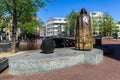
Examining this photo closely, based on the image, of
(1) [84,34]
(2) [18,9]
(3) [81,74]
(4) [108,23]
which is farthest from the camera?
(4) [108,23]

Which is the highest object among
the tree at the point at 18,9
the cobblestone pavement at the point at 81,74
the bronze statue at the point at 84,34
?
the tree at the point at 18,9

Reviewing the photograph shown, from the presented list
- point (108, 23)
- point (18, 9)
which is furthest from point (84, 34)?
point (108, 23)

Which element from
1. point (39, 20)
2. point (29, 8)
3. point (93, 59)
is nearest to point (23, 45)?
point (39, 20)

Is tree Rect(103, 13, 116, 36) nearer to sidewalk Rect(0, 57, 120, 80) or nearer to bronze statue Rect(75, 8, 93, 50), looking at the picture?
bronze statue Rect(75, 8, 93, 50)

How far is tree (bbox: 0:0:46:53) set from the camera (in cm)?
2133

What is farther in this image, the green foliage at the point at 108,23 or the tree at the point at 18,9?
the green foliage at the point at 108,23

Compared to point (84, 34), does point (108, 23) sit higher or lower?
→ higher

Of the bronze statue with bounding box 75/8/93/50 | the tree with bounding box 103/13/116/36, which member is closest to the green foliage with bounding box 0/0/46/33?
the bronze statue with bounding box 75/8/93/50

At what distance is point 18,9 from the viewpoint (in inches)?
856

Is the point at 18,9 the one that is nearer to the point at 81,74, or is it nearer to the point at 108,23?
the point at 81,74

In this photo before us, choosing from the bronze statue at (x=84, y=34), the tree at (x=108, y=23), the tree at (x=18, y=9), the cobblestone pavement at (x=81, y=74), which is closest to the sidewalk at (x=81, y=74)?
the cobblestone pavement at (x=81, y=74)

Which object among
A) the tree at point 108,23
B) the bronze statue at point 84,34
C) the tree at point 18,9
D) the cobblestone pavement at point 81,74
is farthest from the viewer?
the tree at point 108,23

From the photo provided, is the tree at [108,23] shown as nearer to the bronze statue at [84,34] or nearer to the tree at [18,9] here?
the tree at [18,9]

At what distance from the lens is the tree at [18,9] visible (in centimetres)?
2133
